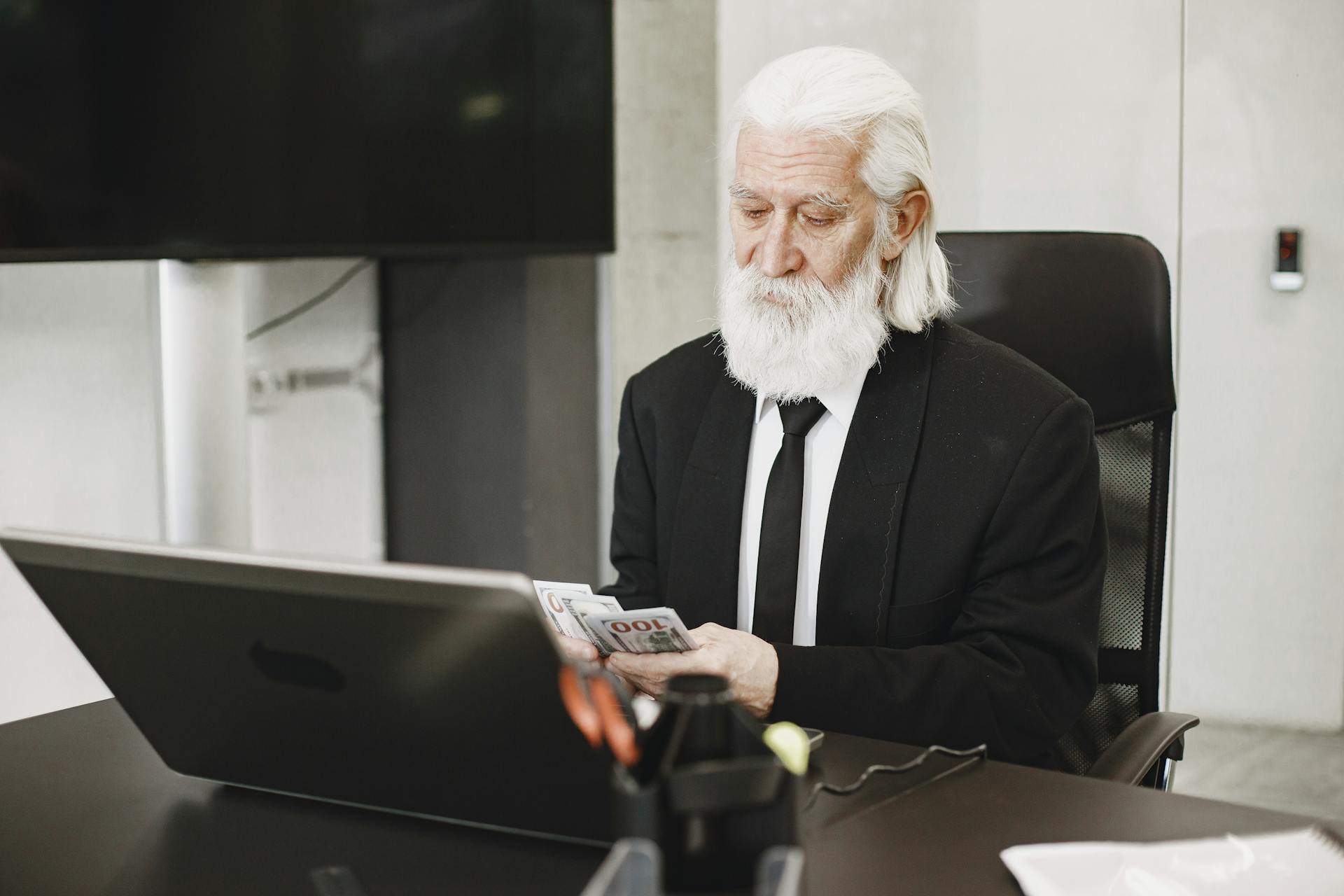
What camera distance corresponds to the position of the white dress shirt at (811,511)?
159cm

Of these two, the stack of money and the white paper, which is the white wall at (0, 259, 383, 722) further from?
the white paper

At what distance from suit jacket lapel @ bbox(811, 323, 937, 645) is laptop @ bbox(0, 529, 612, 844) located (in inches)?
28.4

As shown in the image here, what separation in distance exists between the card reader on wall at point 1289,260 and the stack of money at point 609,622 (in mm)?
2024

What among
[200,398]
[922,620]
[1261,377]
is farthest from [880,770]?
[1261,377]

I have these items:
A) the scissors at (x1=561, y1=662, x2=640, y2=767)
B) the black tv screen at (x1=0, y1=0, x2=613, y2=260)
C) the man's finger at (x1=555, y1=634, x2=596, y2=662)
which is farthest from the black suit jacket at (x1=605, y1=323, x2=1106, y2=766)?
the black tv screen at (x1=0, y1=0, x2=613, y2=260)

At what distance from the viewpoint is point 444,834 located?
92cm

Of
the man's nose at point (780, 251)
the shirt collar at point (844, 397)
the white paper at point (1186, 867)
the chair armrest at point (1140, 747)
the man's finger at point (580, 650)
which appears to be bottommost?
the chair armrest at point (1140, 747)

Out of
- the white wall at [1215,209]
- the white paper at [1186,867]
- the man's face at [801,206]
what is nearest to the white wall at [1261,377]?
the white wall at [1215,209]

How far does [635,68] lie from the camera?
3.19 metres

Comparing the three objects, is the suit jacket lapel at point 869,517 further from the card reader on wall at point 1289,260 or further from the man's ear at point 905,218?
the card reader on wall at point 1289,260

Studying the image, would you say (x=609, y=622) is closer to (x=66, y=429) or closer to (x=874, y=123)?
(x=874, y=123)

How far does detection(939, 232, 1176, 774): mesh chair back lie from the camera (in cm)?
161

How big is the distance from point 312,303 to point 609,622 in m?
1.97

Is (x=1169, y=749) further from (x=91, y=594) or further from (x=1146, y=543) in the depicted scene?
(x=91, y=594)
